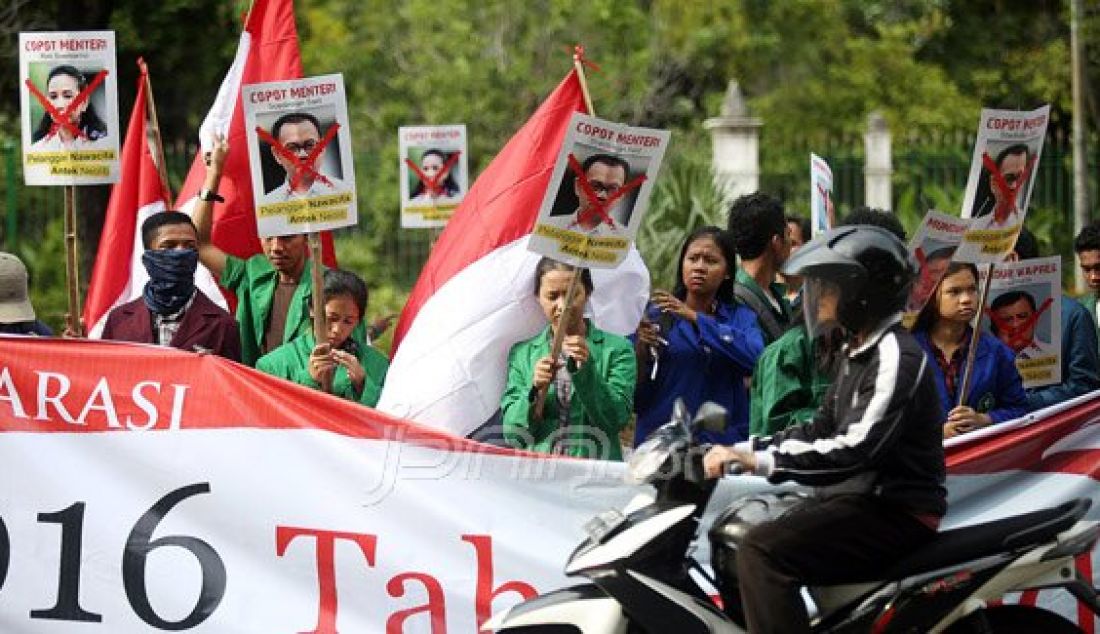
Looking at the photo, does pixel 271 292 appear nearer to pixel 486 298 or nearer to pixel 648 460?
pixel 486 298

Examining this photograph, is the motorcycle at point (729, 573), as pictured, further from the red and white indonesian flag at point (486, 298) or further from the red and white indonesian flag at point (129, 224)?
the red and white indonesian flag at point (129, 224)

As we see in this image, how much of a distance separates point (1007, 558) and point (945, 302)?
239 centimetres

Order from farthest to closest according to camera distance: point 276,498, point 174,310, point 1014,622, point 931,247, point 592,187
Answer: point 931,247 < point 174,310 < point 592,187 < point 276,498 < point 1014,622

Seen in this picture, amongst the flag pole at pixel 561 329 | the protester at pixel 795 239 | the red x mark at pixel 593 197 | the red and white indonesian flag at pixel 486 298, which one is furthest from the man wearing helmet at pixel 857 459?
the protester at pixel 795 239

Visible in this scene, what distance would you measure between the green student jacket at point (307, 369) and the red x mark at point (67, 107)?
1.54 m

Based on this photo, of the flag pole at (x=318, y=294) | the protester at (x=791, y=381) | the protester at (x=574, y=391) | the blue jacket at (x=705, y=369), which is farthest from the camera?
the blue jacket at (x=705, y=369)

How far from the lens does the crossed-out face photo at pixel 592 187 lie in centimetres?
757

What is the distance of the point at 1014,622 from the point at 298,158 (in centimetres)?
337

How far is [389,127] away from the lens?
85.4 ft

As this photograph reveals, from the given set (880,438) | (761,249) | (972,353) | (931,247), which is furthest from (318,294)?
(931,247)

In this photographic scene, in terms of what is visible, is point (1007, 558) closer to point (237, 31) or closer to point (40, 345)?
point (40, 345)

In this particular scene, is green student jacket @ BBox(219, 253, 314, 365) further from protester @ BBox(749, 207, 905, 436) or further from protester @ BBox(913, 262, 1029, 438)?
protester @ BBox(913, 262, 1029, 438)

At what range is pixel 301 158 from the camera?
790 cm

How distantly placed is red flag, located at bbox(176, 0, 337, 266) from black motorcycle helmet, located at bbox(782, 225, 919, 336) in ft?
13.2
